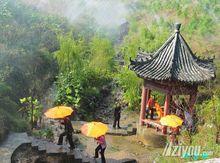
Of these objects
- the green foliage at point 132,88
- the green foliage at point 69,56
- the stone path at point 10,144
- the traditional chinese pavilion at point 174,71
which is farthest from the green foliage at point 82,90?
the stone path at point 10,144

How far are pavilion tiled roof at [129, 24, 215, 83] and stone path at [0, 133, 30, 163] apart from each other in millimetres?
4856

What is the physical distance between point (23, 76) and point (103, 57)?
5.24 metres

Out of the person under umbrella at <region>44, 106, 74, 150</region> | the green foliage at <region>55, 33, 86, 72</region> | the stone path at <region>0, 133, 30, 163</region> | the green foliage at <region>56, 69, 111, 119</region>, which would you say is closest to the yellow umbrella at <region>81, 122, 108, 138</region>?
the person under umbrella at <region>44, 106, 74, 150</region>

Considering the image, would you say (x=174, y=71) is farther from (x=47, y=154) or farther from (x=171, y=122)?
(x=47, y=154)

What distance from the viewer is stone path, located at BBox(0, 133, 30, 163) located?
1271 cm

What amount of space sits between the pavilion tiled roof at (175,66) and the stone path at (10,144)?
486 cm

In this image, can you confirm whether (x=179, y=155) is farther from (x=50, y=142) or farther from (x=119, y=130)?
(x=119, y=130)

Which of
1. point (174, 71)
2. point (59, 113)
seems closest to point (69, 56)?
point (174, 71)

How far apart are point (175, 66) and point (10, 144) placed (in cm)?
657

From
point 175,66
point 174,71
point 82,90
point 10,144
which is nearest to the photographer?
point 10,144

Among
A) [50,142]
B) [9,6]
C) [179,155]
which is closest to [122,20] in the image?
[9,6]

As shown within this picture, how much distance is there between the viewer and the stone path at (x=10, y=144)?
12709mm

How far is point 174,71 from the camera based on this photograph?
15.7m

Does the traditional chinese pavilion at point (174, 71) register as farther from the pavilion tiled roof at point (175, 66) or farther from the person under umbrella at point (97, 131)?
the person under umbrella at point (97, 131)
